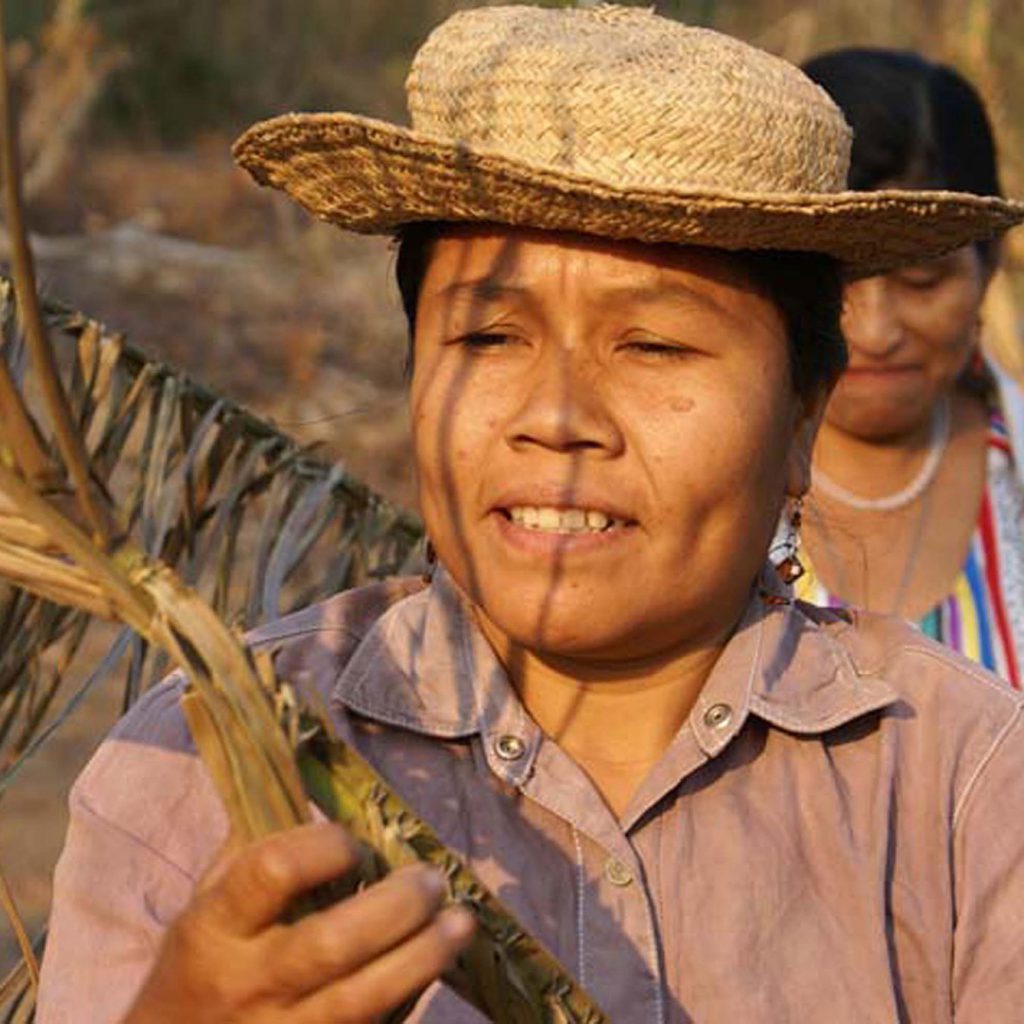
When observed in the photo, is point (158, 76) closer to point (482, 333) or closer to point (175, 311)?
point (175, 311)

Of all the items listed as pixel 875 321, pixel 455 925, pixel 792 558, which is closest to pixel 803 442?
pixel 792 558

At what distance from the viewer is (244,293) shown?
998cm

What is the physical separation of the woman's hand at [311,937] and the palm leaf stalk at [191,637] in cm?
5

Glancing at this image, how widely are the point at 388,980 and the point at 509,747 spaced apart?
69cm

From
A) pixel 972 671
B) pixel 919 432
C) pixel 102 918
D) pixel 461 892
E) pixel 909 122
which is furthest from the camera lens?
pixel 919 432

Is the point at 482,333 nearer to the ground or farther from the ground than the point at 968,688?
farther from the ground

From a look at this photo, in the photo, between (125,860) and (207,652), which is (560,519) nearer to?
(125,860)

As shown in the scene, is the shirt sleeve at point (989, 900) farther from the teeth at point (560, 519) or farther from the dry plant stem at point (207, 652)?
the dry plant stem at point (207, 652)

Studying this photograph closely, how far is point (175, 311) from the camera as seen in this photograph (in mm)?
9477

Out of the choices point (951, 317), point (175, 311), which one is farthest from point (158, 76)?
point (951, 317)

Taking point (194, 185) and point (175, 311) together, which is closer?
point (175, 311)

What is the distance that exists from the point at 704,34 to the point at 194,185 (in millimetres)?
9481

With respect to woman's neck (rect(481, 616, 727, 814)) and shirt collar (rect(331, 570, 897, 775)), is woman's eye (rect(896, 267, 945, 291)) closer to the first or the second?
shirt collar (rect(331, 570, 897, 775))

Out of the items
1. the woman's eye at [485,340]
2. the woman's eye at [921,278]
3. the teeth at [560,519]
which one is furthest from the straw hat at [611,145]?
the woman's eye at [921,278]
